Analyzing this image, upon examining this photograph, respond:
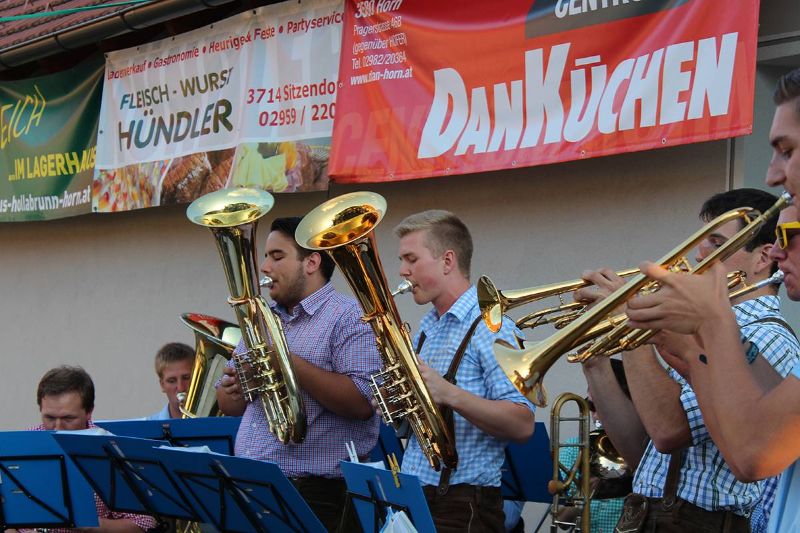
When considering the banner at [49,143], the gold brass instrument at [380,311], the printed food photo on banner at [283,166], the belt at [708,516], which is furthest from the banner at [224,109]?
the belt at [708,516]

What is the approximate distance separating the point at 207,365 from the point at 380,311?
200 centimetres

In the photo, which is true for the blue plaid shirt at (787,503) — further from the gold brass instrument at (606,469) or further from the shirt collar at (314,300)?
the shirt collar at (314,300)

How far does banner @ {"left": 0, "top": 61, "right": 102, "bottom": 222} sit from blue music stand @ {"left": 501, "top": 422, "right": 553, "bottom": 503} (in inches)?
237

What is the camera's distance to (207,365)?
642cm

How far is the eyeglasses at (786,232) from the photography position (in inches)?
102

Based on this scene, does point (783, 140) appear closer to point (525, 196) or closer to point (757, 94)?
point (757, 94)

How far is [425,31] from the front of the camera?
7.06 meters

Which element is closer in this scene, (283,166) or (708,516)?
(708,516)

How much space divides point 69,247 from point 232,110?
3392 mm

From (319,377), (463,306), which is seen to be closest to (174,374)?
(319,377)

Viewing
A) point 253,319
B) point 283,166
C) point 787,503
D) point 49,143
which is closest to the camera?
point 787,503

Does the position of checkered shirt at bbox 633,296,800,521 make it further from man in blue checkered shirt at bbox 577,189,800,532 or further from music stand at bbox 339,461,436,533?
music stand at bbox 339,461,436,533

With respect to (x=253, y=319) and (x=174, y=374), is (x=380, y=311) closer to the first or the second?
(x=253, y=319)

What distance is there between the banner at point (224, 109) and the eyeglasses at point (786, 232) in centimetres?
519
